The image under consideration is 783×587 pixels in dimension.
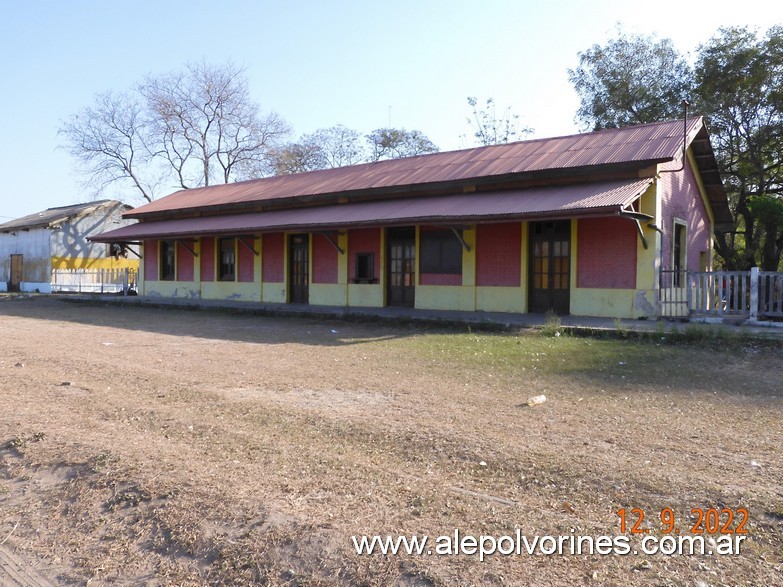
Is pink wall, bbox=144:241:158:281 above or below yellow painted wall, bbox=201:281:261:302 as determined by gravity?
above

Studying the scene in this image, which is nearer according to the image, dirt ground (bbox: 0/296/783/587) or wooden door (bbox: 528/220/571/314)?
dirt ground (bbox: 0/296/783/587)

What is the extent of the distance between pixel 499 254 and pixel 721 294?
5.17 m

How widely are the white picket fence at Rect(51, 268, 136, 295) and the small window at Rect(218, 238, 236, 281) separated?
756cm

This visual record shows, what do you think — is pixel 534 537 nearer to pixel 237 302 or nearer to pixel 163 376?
pixel 163 376

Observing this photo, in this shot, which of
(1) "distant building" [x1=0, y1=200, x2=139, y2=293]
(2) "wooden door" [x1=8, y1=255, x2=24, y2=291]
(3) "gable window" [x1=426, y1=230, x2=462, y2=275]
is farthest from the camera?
(2) "wooden door" [x1=8, y1=255, x2=24, y2=291]

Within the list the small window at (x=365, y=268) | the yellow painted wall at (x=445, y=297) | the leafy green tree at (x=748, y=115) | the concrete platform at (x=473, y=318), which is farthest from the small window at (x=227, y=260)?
the leafy green tree at (x=748, y=115)

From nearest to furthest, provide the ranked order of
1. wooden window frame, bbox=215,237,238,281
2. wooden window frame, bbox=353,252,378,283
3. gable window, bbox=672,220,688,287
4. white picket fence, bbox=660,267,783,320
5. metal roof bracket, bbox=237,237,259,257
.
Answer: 1. white picket fence, bbox=660,267,783,320
2. gable window, bbox=672,220,688,287
3. wooden window frame, bbox=353,252,378,283
4. metal roof bracket, bbox=237,237,259,257
5. wooden window frame, bbox=215,237,238,281

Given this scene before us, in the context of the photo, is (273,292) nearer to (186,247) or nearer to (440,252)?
(186,247)

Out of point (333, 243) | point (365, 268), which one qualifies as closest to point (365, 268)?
point (365, 268)

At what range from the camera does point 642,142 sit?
47.8 ft

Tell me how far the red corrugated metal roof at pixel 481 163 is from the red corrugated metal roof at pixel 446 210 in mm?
603

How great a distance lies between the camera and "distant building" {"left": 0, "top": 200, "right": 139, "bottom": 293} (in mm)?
32562

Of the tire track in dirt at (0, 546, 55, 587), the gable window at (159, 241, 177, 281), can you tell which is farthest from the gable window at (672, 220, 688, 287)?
the gable window at (159, 241, 177, 281)

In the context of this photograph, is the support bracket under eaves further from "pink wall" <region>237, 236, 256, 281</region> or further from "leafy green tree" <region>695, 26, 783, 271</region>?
"pink wall" <region>237, 236, 256, 281</region>
